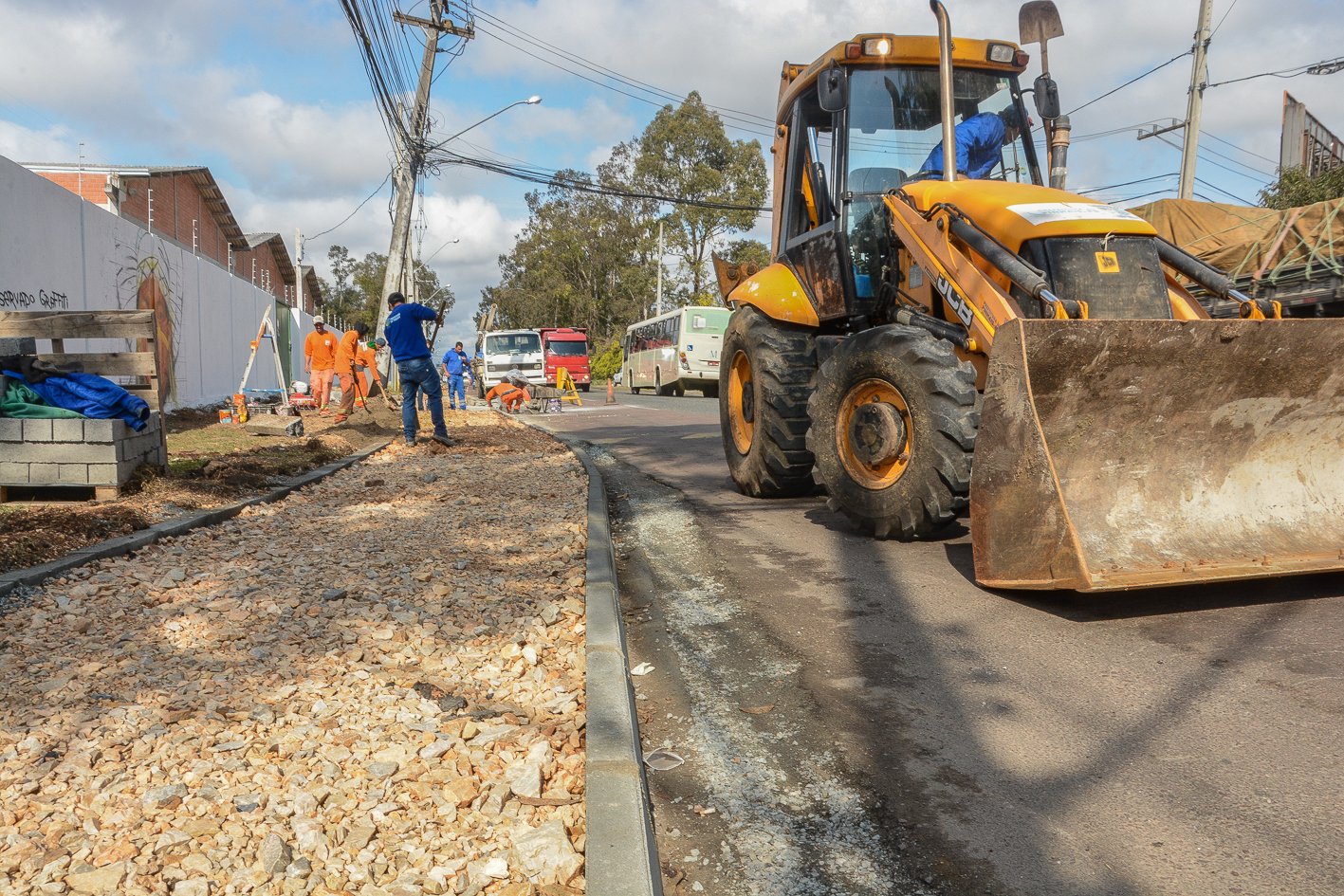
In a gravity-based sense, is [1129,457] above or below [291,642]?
above

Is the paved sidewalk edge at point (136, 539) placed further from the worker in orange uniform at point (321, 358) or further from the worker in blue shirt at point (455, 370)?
the worker in blue shirt at point (455, 370)

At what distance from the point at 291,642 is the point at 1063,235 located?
156 inches

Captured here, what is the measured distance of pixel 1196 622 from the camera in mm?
3912

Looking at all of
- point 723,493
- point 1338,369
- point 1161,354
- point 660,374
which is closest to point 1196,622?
point 1161,354

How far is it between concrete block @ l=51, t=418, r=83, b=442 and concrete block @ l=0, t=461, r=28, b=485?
0.88ft

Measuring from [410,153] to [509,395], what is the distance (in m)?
5.44

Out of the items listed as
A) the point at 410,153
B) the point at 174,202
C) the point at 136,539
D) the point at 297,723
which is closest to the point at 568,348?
the point at 174,202

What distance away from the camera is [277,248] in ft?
170

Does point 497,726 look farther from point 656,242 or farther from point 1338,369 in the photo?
point 656,242

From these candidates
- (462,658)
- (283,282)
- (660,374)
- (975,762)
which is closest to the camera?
(975,762)

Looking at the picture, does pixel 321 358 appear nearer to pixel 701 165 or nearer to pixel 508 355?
pixel 508 355

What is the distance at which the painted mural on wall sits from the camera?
46.0 feet

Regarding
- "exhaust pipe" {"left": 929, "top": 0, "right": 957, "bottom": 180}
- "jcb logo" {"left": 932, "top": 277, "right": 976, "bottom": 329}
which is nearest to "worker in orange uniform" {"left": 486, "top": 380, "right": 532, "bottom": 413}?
"exhaust pipe" {"left": 929, "top": 0, "right": 957, "bottom": 180}

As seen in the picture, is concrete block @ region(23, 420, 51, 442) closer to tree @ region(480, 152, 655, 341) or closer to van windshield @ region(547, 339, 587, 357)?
van windshield @ region(547, 339, 587, 357)
